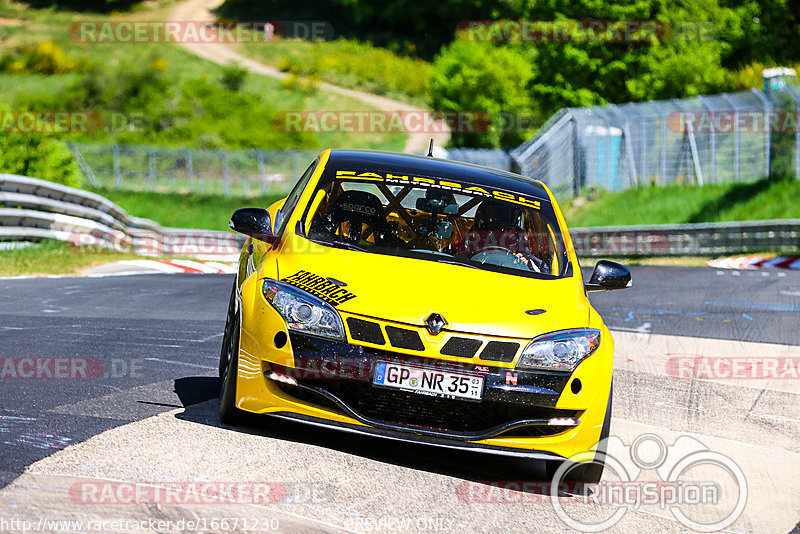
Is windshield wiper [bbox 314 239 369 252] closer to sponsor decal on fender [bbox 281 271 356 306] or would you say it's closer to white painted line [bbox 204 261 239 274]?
sponsor decal on fender [bbox 281 271 356 306]

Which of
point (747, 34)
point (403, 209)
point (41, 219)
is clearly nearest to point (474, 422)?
point (403, 209)

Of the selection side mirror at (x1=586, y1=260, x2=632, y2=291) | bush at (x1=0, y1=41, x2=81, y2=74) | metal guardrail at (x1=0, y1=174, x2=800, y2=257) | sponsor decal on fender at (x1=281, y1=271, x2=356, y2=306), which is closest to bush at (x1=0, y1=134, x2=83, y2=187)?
metal guardrail at (x1=0, y1=174, x2=800, y2=257)

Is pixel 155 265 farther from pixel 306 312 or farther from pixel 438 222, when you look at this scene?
pixel 306 312

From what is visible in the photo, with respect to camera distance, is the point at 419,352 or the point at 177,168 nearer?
the point at 419,352

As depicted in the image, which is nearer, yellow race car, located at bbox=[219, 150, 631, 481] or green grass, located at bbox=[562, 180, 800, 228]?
yellow race car, located at bbox=[219, 150, 631, 481]

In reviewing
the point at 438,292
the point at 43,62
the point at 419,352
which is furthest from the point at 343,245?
the point at 43,62

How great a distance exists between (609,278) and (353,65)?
87933 mm

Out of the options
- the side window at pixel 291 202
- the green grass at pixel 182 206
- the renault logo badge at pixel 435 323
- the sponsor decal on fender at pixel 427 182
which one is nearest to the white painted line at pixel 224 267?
the side window at pixel 291 202

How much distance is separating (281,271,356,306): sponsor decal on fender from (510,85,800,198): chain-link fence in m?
24.1

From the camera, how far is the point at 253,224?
6.84 m

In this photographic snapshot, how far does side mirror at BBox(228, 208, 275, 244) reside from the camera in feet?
22.4

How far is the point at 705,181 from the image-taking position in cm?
3350

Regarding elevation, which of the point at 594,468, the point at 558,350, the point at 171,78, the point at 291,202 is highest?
the point at 291,202

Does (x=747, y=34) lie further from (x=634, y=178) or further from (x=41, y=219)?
(x=41, y=219)
